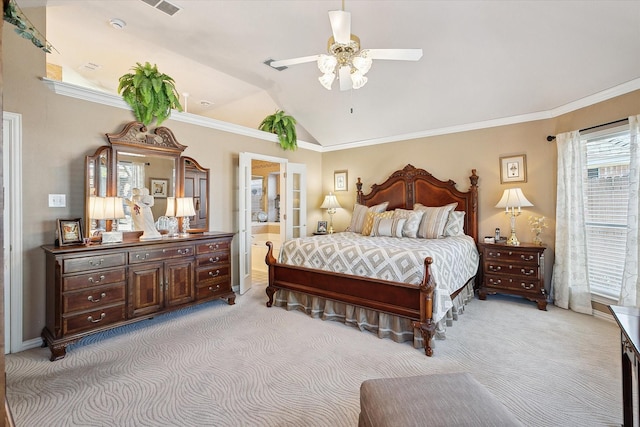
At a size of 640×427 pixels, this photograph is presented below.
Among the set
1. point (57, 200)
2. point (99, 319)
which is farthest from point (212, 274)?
point (57, 200)

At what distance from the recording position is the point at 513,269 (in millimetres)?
4090

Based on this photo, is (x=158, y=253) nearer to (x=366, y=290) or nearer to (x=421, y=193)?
(x=366, y=290)

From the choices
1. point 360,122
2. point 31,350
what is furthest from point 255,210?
point 31,350

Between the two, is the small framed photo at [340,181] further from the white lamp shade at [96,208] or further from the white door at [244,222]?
the white lamp shade at [96,208]

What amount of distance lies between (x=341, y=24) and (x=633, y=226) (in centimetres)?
363

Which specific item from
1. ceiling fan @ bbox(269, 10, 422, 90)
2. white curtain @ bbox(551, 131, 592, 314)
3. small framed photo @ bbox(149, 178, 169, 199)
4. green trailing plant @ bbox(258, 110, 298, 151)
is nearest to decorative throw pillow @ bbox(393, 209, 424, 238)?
white curtain @ bbox(551, 131, 592, 314)

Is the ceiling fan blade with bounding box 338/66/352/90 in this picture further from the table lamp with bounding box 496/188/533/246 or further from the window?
the window

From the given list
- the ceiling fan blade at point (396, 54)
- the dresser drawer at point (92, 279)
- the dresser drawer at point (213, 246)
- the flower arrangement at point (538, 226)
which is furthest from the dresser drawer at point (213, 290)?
the flower arrangement at point (538, 226)

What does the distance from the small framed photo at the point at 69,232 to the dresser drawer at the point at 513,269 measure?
4.97 m

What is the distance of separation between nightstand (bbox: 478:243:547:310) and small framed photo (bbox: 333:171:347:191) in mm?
2856

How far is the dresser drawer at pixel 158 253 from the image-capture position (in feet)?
10.5

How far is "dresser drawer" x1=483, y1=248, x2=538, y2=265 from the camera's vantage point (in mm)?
3949

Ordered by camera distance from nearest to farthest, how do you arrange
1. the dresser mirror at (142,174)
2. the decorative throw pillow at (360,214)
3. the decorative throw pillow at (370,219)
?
the dresser mirror at (142,174), the decorative throw pillow at (370,219), the decorative throw pillow at (360,214)

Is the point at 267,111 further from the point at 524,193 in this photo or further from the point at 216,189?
the point at 524,193
